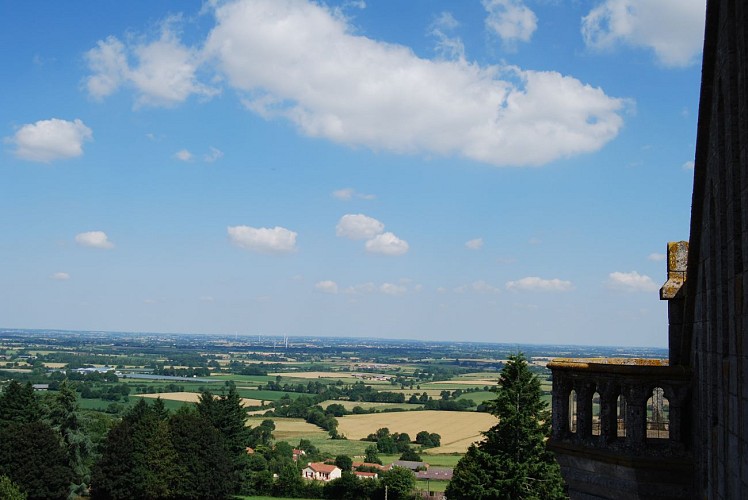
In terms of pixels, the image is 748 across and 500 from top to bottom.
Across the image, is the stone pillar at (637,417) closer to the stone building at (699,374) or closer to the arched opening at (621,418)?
the stone building at (699,374)

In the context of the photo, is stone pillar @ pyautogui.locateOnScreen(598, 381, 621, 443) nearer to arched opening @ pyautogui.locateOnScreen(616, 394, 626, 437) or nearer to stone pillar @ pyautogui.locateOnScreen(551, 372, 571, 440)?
arched opening @ pyautogui.locateOnScreen(616, 394, 626, 437)

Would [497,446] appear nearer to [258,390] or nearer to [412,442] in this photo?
[412,442]

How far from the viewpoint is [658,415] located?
401 inches

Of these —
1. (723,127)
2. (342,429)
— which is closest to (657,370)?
(723,127)

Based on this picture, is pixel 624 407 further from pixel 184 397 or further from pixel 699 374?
pixel 184 397

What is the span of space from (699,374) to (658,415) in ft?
5.07

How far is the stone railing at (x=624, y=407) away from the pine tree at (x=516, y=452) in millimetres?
25947

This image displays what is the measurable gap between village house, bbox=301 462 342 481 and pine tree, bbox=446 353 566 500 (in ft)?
133

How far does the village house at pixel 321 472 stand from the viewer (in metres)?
76.8

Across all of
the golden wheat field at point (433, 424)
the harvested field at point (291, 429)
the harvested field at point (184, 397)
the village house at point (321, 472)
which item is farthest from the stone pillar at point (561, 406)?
the harvested field at point (184, 397)

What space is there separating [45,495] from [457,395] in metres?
127

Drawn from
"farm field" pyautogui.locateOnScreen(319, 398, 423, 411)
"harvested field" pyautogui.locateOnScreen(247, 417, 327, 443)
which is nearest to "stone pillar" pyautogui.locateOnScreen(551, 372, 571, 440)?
"harvested field" pyautogui.locateOnScreen(247, 417, 327, 443)

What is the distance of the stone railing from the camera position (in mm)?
9594

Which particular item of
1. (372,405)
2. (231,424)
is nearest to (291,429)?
(372,405)
